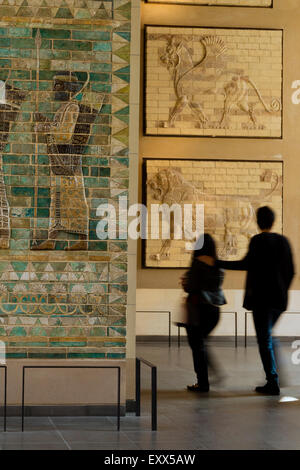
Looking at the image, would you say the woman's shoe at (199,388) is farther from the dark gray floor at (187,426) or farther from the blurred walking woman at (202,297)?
the blurred walking woman at (202,297)

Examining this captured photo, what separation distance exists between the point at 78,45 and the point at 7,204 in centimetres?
178

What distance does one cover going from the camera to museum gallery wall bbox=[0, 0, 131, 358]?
7719 millimetres

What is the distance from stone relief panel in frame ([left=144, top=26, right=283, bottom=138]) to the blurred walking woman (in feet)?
26.5

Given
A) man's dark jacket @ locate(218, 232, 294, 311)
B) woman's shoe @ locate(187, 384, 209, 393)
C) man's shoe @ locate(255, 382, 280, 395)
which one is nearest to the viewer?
man's dark jacket @ locate(218, 232, 294, 311)

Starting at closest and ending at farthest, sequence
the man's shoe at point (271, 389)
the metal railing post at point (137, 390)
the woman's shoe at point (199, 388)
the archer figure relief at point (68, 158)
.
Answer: the metal railing post at point (137, 390) < the archer figure relief at point (68, 158) < the man's shoe at point (271, 389) < the woman's shoe at point (199, 388)

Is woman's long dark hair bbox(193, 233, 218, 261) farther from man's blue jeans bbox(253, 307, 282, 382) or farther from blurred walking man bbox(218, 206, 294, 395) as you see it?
man's blue jeans bbox(253, 307, 282, 382)

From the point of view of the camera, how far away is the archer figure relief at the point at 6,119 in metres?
7.70

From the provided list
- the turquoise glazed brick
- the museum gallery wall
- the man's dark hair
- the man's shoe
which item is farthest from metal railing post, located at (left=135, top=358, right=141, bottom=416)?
the turquoise glazed brick

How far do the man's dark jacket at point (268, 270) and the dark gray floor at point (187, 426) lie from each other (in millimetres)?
1105

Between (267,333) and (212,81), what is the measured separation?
30.2ft

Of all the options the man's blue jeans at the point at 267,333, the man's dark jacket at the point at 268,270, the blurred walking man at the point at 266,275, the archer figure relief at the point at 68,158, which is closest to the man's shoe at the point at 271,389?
the man's blue jeans at the point at 267,333

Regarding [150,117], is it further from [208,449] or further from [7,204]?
[208,449]

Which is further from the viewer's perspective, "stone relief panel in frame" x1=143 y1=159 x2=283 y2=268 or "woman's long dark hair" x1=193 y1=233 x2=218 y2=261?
"stone relief panel in frame" x1=143 y1=159 x2=283 y2=268

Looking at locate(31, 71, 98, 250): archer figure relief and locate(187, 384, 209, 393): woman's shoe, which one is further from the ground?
locate(31, 71, 98, 250): archer figure relief
